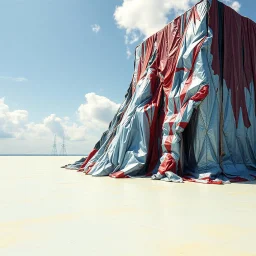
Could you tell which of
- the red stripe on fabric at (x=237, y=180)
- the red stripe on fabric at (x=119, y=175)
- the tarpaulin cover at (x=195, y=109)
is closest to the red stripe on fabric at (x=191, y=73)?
the tarpaulin cover at (x=195, y=109)

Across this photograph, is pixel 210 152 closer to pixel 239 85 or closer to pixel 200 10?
pixel 239 85

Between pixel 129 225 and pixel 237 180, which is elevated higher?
pixel 237 180

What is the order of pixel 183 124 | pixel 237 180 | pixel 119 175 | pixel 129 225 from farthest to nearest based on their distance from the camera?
1. pixel 119 175
2. pixel 183 124
3. pixel 237 180
4. pixel 129 225

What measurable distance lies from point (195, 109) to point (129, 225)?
3.20m

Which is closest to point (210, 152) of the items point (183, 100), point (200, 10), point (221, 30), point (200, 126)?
point (200, 126)

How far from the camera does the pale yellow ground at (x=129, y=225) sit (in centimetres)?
130

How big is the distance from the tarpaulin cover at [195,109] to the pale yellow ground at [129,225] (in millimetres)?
1751

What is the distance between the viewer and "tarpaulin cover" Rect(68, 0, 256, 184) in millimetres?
4395

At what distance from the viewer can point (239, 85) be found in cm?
505

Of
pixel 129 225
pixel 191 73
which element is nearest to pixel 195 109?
pixel 191 73

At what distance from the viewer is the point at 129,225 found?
1.68 m

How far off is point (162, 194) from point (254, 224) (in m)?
1.22

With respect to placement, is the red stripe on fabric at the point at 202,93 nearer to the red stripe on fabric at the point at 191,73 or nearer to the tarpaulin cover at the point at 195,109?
the tarpaulin cover at the point at 195,109

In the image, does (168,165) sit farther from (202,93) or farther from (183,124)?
(202,93)
